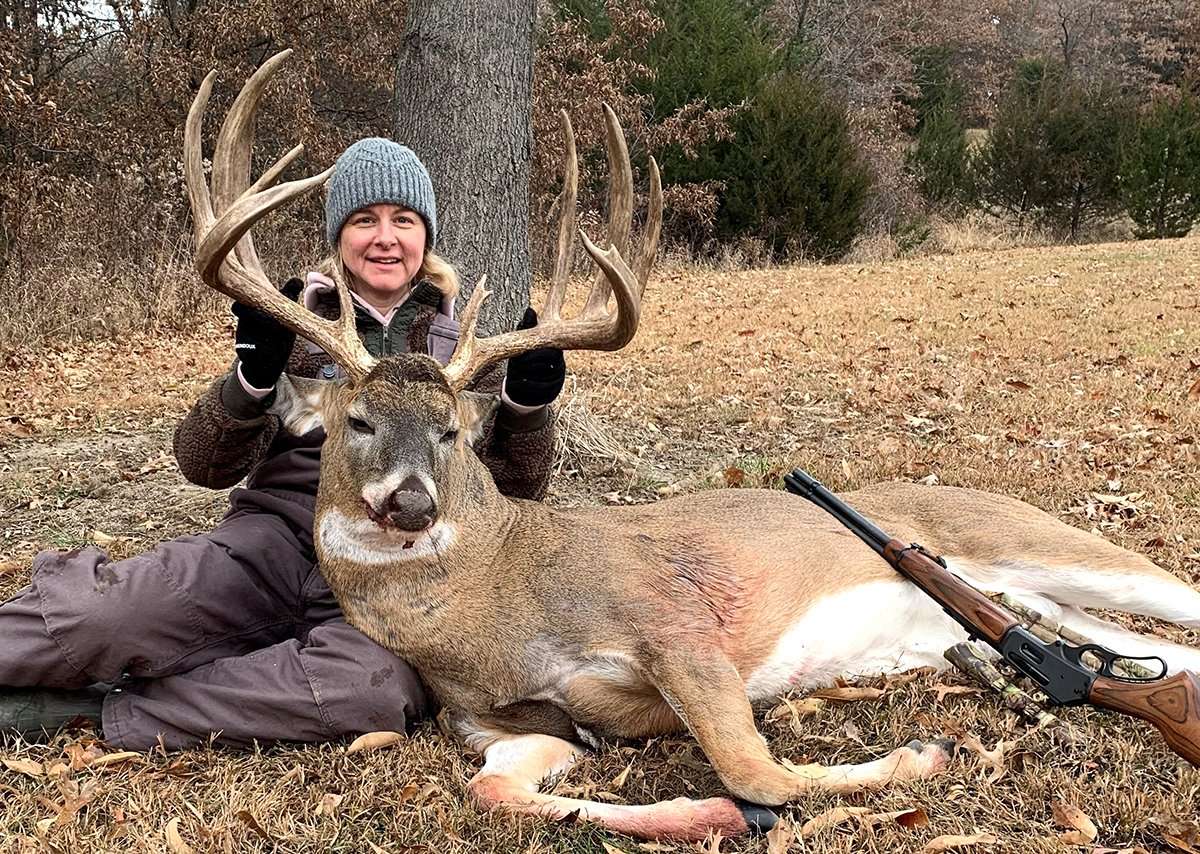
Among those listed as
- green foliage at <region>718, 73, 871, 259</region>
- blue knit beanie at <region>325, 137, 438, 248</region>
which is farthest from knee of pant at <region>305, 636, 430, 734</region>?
green foliage at <region>718, 73, 871, 259</region>

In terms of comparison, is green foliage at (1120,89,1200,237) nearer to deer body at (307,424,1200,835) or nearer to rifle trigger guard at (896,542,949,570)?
deer body at (307,424,1200,835)

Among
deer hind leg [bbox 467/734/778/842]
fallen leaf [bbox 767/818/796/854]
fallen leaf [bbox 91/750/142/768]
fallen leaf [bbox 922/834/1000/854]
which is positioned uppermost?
fallen leaf [bbox 922/834/1000/854]

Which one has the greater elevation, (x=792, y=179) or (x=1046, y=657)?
(x=792, y=179)

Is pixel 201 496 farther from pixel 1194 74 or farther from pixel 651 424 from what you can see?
pixel 1194 74

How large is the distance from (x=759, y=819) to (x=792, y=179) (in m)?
17.6

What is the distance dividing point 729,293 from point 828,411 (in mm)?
7115

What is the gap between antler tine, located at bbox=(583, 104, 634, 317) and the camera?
10.9ft

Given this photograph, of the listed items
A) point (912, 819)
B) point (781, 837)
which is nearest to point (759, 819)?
point (781, 837)

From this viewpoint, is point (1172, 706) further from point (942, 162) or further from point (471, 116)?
point (942, 162)

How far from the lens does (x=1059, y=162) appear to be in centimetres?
2233

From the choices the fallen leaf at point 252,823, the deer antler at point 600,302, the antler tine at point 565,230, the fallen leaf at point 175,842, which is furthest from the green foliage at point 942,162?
the fallen leaf at point 175,842

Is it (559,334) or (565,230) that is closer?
(559,334)

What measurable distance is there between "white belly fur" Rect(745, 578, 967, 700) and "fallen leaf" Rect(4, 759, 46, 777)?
6.74ft

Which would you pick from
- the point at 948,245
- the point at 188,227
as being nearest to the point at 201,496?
the point at 188,227
